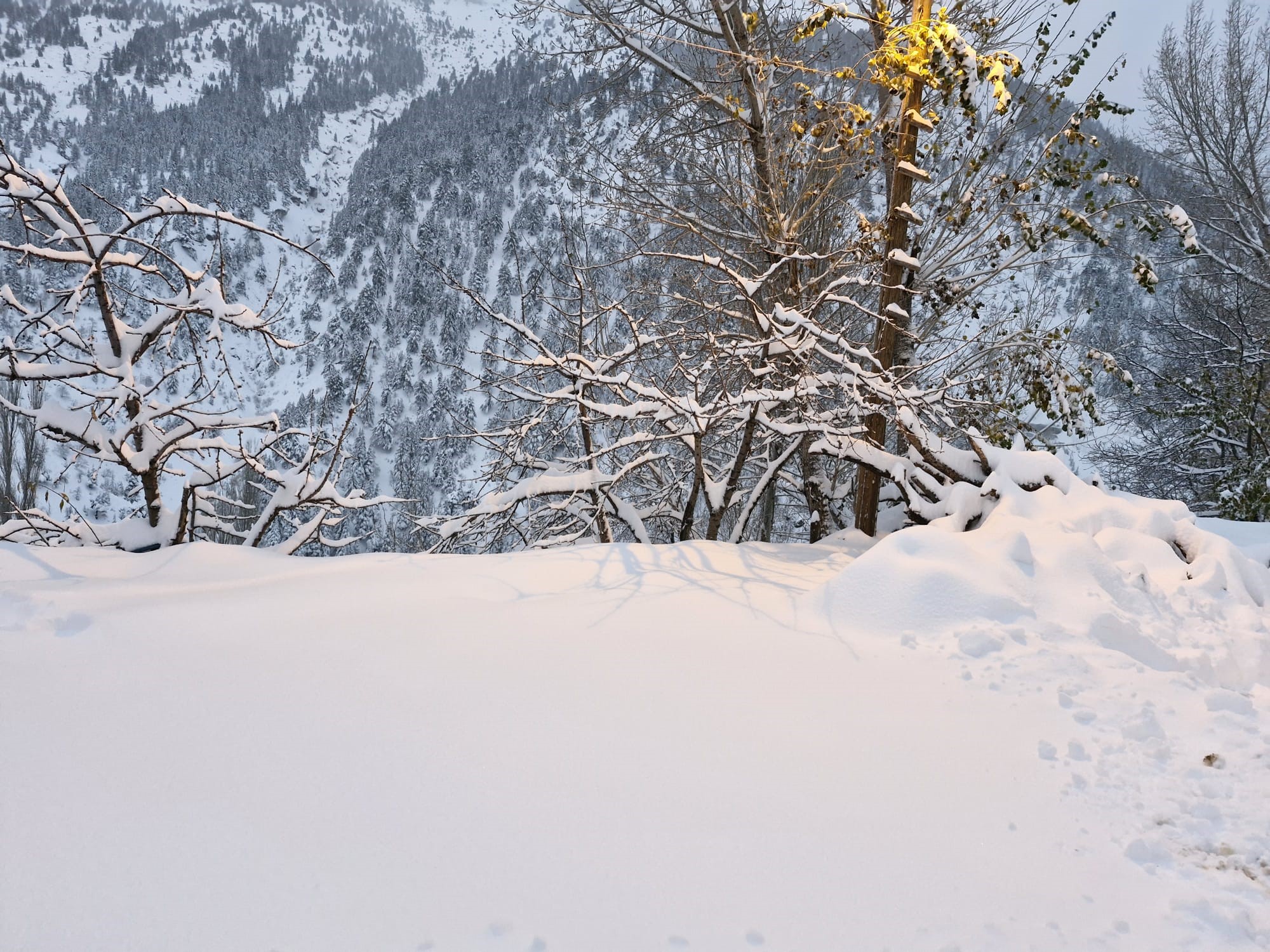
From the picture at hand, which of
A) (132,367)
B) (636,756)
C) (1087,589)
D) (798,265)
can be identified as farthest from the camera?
→ (798,265)

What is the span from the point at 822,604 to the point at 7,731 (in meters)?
2.80

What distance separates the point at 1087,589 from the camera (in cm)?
298

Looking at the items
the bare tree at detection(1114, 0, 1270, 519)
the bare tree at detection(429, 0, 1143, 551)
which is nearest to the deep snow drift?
the bare tree at detection(429, 0, 1143, 551)

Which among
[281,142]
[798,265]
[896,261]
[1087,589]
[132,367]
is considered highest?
[281,142]

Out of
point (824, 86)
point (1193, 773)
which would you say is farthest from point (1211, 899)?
point (824, 86)

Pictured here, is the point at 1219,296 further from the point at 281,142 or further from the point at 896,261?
the point at 281,142

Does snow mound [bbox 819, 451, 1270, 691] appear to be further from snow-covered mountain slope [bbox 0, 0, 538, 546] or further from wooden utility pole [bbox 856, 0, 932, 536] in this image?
snow-covered mountain slope [bbox 0, 0, 538, 546]

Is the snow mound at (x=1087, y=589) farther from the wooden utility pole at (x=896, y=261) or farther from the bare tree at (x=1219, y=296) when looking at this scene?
the bare tree at (x=1219, y=296)

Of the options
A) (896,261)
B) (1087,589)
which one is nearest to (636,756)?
(1087,589)

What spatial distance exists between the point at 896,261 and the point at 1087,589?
3.25 meters

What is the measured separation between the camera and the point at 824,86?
766 centimetres

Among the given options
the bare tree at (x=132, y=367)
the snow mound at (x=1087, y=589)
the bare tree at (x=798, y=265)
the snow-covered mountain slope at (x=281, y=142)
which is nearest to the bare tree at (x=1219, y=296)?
the bare tree at (x=798, y=265)

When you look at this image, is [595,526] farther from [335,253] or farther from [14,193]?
[335,253]

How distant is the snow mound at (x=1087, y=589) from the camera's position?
273 cm
